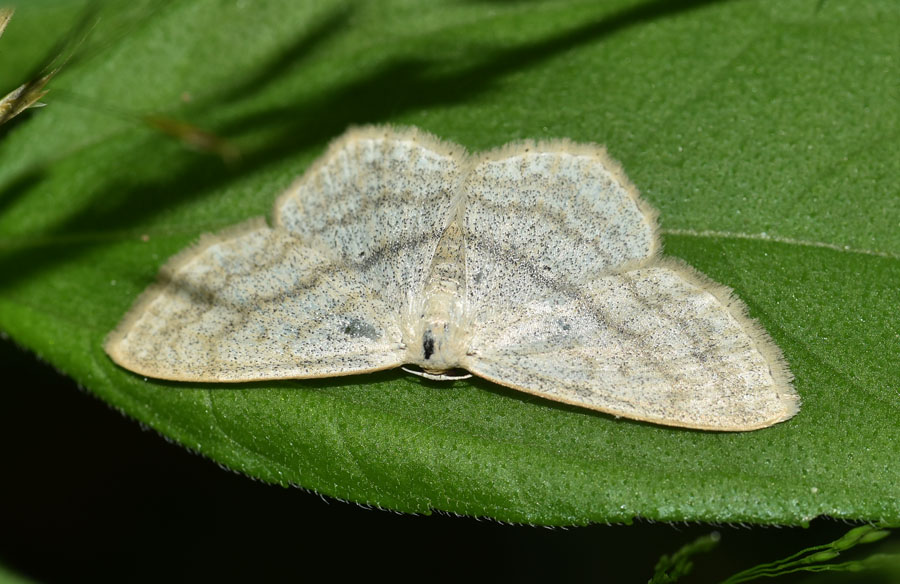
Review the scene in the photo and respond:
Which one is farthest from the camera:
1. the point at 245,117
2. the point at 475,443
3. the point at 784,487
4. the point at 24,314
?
the point at 245,117

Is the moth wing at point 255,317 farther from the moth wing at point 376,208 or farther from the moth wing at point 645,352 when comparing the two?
the moth wing at point 645,352

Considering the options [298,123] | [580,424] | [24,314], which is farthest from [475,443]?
[24,314]

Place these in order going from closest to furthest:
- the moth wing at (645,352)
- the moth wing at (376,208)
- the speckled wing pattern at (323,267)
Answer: the moth wing at (645,352) → the speckled wing pattern at (323,267) → the moth wing at (376,208)

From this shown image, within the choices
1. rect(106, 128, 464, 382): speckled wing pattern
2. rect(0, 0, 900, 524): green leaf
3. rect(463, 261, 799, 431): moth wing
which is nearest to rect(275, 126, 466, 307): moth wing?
rect(106, 128, 464, 382): speckled wing pattern

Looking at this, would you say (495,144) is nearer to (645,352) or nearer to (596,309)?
(596,309)

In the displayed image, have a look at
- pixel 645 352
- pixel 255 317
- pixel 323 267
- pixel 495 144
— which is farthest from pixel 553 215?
pixel 255 317

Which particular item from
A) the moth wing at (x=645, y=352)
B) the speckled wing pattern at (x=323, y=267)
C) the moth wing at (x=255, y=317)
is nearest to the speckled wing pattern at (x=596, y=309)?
the moth wing at (x=645, y=352)

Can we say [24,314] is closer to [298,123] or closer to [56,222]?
[56,222]

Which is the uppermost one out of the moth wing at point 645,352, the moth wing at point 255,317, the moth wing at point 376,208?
the moth wing at point 376,208
